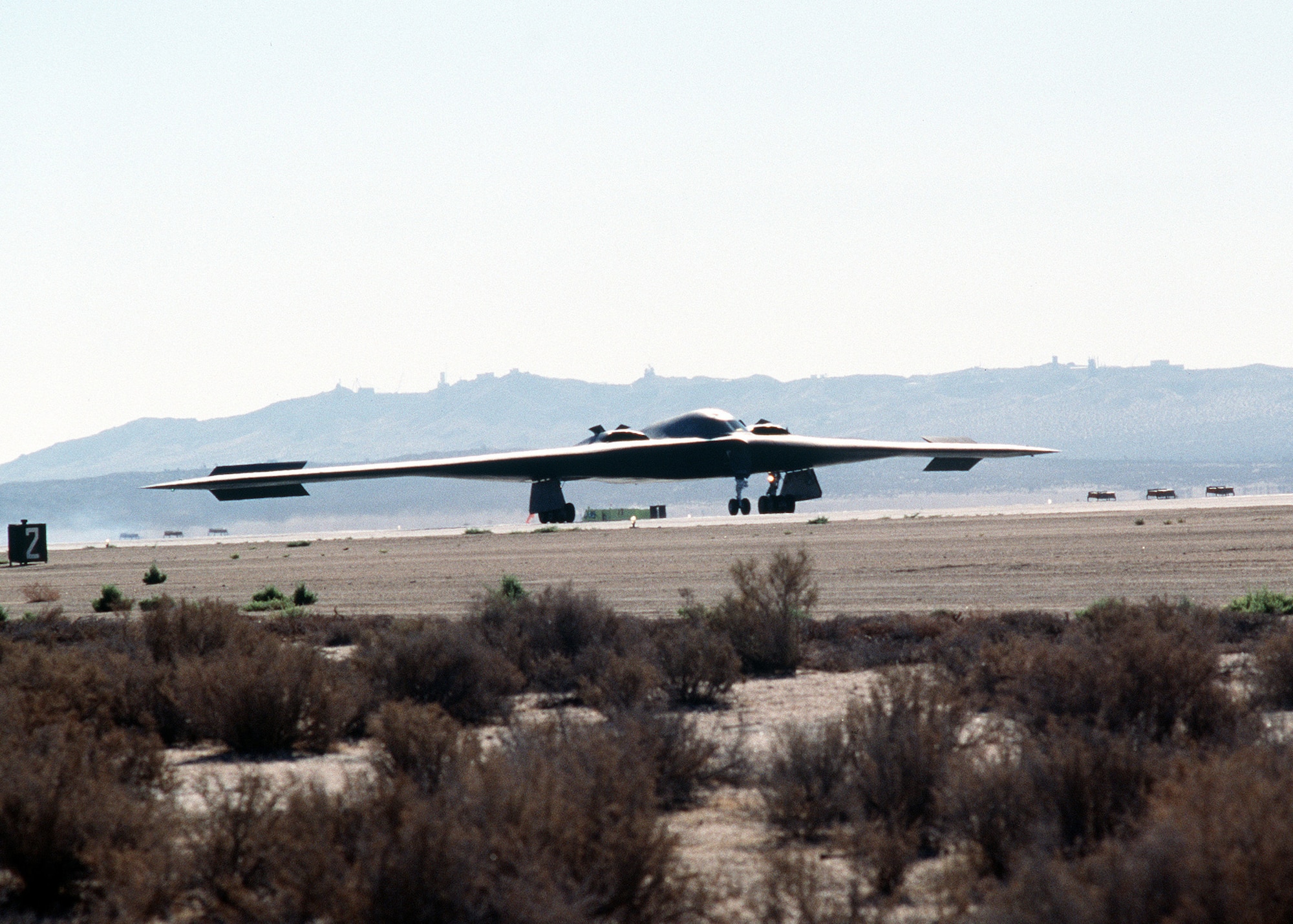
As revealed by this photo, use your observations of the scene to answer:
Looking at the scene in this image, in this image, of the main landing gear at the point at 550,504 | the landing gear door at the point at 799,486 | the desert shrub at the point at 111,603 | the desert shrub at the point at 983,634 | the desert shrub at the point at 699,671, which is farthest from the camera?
the landing gear door at the point at 799,486

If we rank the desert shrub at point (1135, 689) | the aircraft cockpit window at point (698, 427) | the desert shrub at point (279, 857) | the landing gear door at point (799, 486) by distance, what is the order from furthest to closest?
the landing gear door at point (799, 486)
the aircraft cockpit window at point (698, 427)
the desert shrub at point (1135, 689)
the desert shrub at point (279, 857)

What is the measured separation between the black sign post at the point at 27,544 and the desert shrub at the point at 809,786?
1701 inches

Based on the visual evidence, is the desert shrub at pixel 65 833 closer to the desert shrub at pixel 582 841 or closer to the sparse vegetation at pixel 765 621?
the desert shrub at pixel 582 841

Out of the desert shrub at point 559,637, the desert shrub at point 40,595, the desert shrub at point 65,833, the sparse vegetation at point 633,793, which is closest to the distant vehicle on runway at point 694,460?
the desert shrub at point 40,595

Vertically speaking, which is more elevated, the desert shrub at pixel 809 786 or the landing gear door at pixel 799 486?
the landing gear door at pixel 799 486

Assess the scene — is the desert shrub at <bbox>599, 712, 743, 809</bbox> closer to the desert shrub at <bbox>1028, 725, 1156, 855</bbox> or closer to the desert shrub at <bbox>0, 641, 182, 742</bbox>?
the desert shrub at <bbox>1028, 725, 1156, 855</bbox>

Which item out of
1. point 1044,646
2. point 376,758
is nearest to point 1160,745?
point 1044,646

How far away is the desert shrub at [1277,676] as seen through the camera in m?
9.96

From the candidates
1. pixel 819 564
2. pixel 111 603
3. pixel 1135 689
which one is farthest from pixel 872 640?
pixel 111 603

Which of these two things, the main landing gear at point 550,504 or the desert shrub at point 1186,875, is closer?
the desert shrub at point 1186,875

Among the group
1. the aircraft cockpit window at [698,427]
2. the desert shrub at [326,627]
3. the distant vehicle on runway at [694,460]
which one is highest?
the aircraft cockpit window at [698,427]

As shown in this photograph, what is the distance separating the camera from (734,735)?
32.4 ft

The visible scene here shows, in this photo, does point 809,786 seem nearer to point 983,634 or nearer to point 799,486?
point 983,634

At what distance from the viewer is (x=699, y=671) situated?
11.5m
